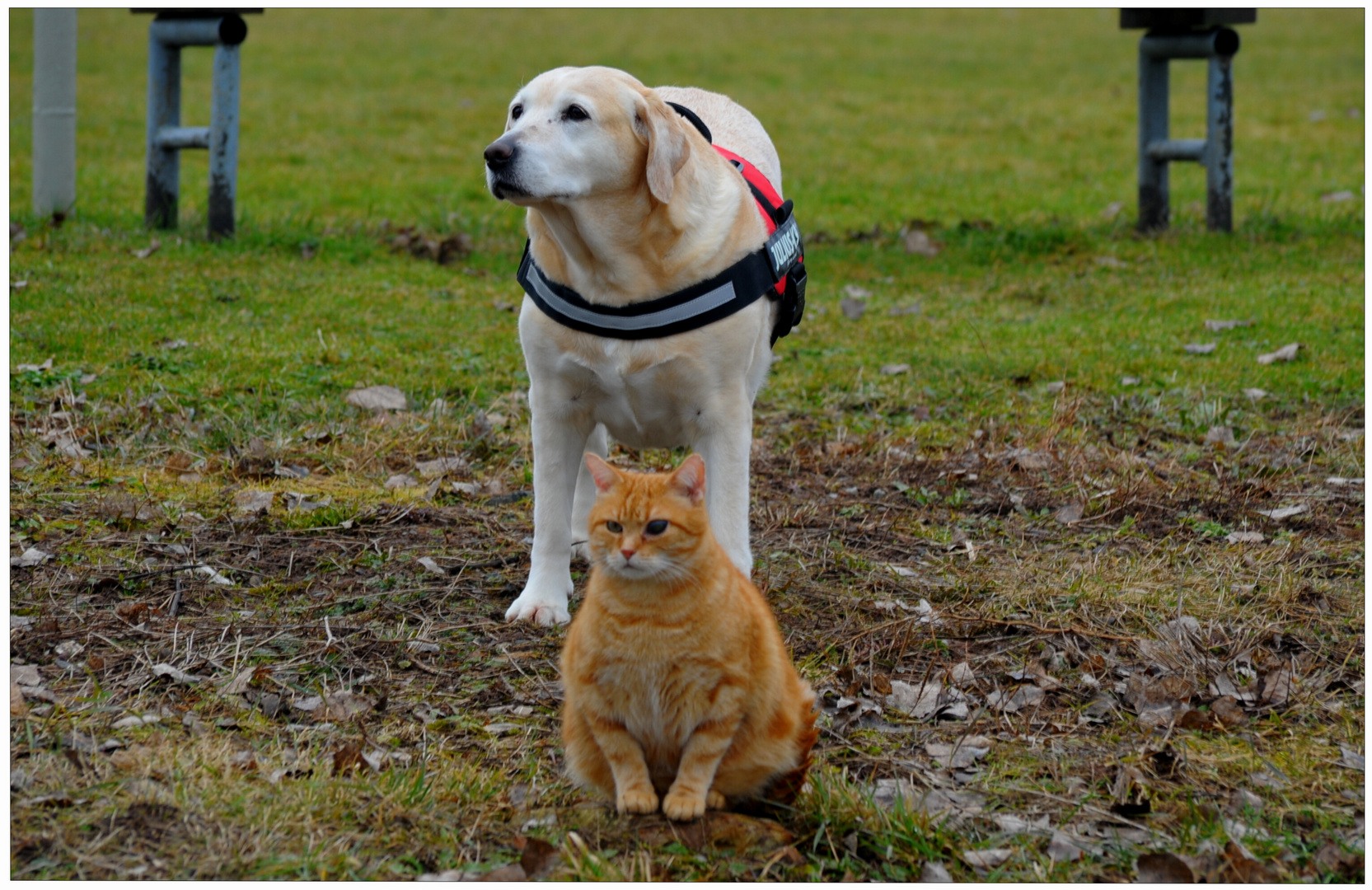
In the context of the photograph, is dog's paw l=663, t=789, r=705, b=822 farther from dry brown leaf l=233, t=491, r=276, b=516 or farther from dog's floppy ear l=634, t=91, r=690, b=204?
dry brown leaf l=233, t=491, r=276, b=516

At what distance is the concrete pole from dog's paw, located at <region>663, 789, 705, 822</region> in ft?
26.1

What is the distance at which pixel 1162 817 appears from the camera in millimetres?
2738

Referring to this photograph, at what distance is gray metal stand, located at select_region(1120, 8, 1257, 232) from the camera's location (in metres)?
9.37

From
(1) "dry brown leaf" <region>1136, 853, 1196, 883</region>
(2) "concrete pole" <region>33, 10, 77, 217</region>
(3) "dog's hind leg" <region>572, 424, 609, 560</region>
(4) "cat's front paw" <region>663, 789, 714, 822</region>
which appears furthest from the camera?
(2) "concrete pole" <region>33, 10, 77, 217</region>

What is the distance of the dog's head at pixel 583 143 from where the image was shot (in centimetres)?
361

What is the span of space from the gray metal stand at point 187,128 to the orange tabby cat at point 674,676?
687 cm

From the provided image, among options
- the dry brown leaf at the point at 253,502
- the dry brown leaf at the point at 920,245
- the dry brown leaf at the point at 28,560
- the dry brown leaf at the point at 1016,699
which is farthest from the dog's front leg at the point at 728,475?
the dry brown leaf at the point at 920,245

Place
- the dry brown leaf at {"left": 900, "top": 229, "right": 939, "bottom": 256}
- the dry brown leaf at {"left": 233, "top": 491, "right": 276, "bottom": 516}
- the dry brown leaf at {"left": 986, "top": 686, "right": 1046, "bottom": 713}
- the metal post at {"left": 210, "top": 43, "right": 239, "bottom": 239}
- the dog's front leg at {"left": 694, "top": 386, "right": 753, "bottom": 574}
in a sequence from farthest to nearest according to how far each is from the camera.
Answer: the dry brown leaf at {"left": 900, "top": 229, "right": 939, "bottom": 256} < the metal post at {"left": 210, "top": 43, "right": 239, "bottom": 239} < the dry brown leaf at {"left": 233, "top": 491, "right": 276, "bottom": 516} < the dog's front leg at {"left": 694, "top": 386, "right": 753, "bottom": 574} < the dry brown leaf at {"left": 986, "top": 686, "right": 1046, "bottom": 713}

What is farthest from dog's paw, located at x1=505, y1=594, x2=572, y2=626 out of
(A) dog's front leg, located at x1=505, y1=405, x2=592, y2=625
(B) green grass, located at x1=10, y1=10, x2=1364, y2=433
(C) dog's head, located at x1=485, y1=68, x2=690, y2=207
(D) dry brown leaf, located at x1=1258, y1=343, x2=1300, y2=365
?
(D) dry brown leaf, located at x1=1258, y1=343, x2=1300, y2=365

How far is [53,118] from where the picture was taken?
9.05 metres

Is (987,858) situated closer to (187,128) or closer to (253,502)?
(253,502)

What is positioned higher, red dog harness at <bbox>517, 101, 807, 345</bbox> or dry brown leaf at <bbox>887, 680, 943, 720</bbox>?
red dog harness at <bbox>517, 101, 807, 345</bbox>

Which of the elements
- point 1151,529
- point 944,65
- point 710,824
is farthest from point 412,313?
point 944,65

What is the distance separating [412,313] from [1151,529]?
14.4 feet
